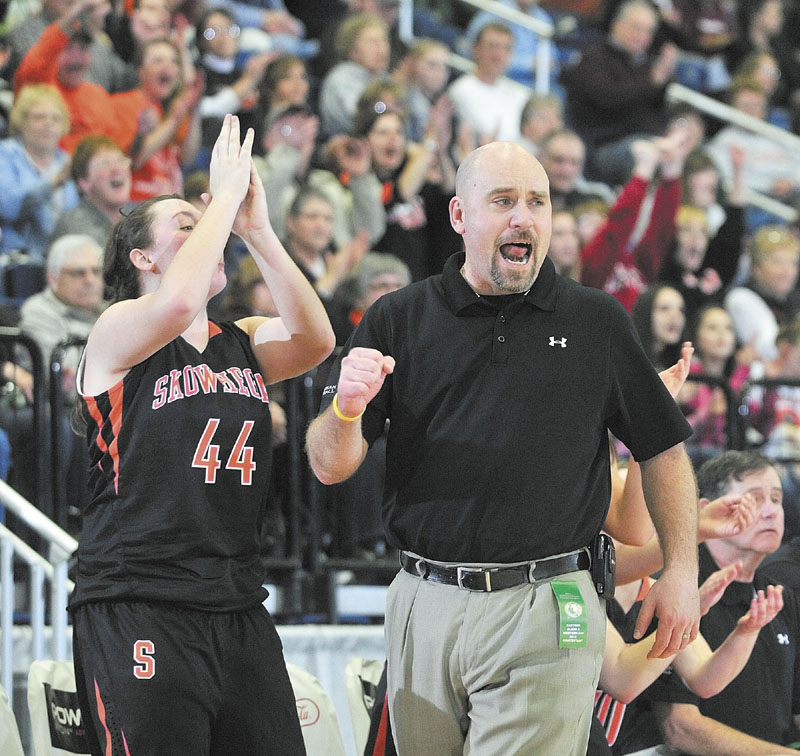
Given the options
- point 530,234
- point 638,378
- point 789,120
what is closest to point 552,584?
point 638,378

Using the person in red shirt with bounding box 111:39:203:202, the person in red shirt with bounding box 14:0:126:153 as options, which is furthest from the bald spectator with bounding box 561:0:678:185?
the person in red shirt with bounding box 14:0:126:153

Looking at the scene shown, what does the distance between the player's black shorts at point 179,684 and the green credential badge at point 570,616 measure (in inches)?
26.3

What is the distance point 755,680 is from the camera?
13.3ft

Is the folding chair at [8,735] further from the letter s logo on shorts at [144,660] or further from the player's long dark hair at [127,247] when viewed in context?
the player's long dark hair at [127,247]

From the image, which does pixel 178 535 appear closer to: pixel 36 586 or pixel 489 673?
pixel 489 673

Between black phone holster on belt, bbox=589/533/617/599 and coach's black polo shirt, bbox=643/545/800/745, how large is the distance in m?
1.17

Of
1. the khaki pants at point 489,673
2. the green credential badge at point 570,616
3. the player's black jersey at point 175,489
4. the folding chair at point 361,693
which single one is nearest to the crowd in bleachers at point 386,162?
the folding chair at point 361,693

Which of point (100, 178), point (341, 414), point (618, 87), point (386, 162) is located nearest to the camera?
point (341, 414)

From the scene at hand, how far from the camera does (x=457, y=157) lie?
855 centimetres

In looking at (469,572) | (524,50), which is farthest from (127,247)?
(524,50)

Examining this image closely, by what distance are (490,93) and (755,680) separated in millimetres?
5948

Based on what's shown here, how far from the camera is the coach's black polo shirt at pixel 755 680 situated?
4.00 m

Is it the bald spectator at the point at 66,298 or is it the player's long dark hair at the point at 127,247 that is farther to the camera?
the bald spectator at the point at 66,298

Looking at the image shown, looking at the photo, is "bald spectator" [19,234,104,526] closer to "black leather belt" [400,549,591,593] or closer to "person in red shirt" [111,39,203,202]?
"person in red shirt" [111,39,203,202]
